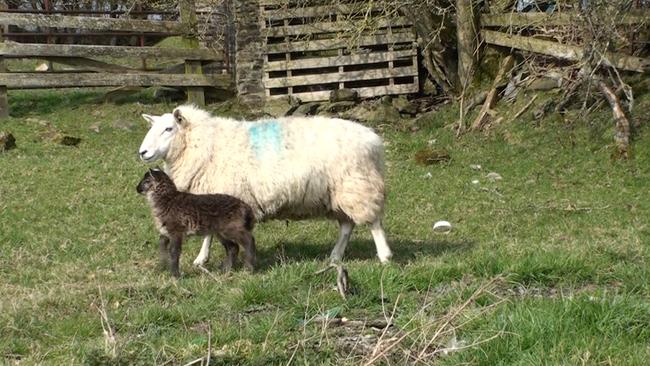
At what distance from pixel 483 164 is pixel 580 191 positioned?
2.03 metres

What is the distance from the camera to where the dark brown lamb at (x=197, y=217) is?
6957 mm

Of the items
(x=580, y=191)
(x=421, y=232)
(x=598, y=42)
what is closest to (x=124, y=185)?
(x=421, y=232)

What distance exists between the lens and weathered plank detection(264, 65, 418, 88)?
56.5ft

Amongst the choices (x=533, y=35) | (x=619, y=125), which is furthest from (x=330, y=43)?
(x=619, y=125)

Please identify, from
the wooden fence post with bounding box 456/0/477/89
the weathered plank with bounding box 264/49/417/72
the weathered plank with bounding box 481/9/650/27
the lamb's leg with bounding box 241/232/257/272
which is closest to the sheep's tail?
the lamb's leg with bounding box 241/232/257/272

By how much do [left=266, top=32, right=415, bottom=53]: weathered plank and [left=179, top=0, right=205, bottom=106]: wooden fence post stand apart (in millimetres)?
1714

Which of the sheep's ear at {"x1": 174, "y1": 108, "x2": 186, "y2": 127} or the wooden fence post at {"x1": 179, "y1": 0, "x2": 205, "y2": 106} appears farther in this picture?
the wooden fence post at {"x1": 179, "y1": 0, "x2": 205, "y2": 106}

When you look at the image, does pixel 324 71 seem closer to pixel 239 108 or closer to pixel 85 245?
pixel 239 108

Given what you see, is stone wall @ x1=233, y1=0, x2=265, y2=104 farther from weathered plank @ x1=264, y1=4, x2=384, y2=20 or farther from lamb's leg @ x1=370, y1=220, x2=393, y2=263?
lamb's leg @ x1=370, y1=220, x2=393, y2=263

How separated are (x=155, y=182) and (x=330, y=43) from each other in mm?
10454

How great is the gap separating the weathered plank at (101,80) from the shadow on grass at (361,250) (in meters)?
9.49

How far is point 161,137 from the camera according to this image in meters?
7.89

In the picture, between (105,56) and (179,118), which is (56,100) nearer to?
(105,56)

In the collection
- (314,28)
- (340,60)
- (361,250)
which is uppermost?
(314,28)
